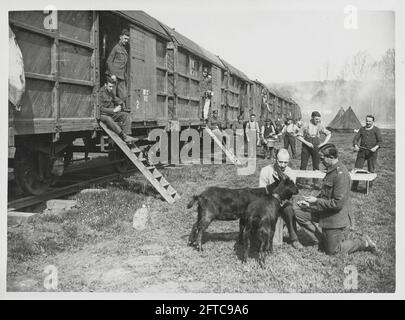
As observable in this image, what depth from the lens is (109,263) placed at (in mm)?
4922

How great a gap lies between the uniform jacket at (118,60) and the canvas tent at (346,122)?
77.9 ft

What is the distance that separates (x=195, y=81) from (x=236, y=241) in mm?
8698

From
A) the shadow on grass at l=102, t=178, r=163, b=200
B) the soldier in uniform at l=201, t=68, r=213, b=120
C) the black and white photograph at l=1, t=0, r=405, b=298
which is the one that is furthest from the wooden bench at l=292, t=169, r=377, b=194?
the soldier in uniform at l=201, t=68, r=213, b=120

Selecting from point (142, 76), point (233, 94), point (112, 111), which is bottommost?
point (112, 111)

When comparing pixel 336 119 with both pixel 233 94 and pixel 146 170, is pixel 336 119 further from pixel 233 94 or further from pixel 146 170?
pixel 146 170

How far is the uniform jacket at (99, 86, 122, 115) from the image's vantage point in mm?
7450

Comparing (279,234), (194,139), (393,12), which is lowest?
(279,234)

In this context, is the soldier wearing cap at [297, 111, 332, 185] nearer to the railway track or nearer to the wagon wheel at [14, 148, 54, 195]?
the railway track

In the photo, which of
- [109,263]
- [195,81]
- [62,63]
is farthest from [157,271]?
[195,81]

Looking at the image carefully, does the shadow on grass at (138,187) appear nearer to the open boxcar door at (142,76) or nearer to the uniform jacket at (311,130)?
the open boxcar door at (142,76)

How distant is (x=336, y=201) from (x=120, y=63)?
17.4 feet

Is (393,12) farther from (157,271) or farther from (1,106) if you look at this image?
(1,106)

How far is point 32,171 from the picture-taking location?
269 inches

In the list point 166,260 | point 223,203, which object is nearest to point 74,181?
point 166,260
